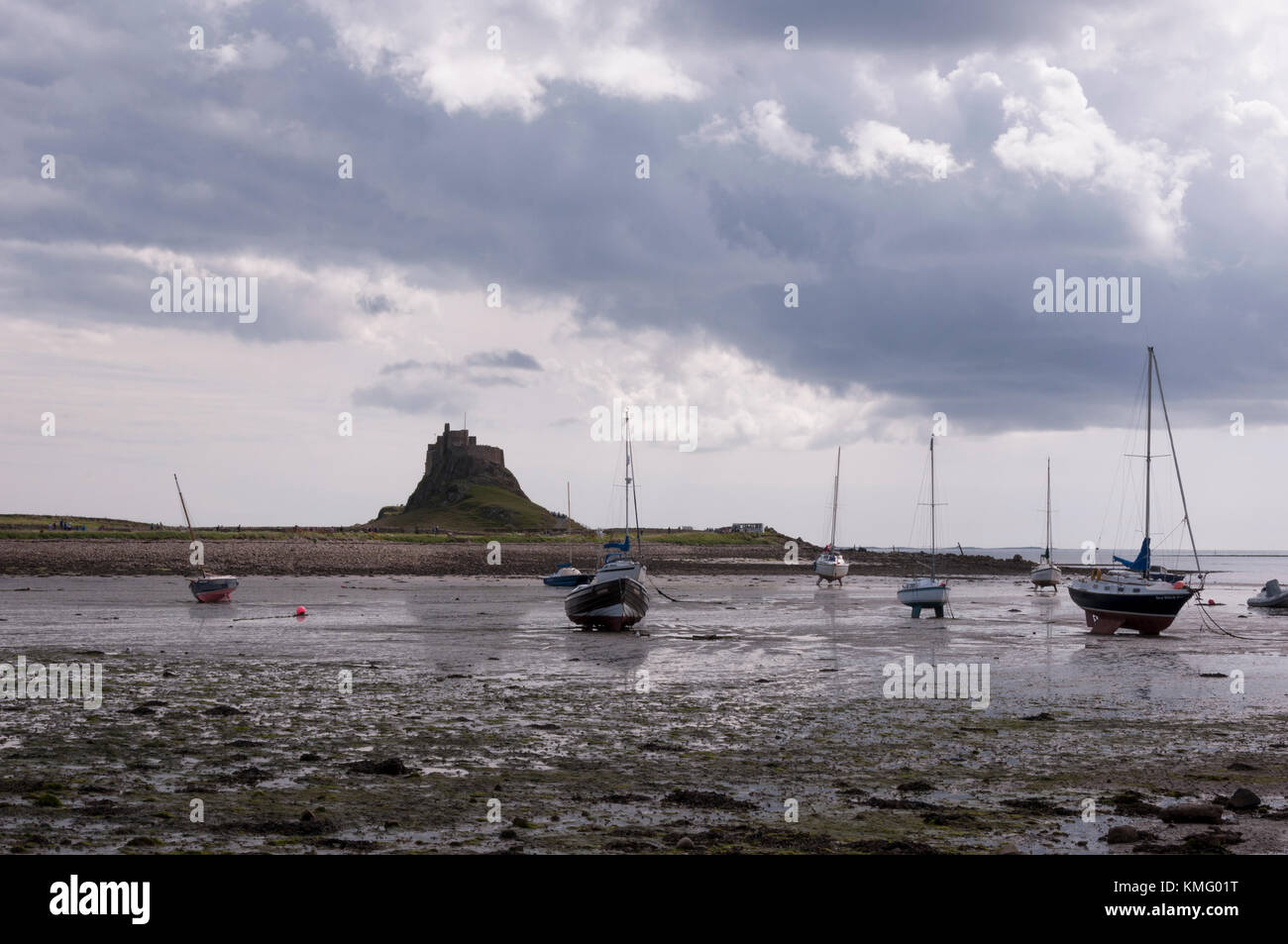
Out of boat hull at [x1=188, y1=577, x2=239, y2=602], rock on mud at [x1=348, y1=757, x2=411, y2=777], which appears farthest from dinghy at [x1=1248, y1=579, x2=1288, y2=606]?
rock on mud at [x1=348, y1=757, x2=411, y2=777]

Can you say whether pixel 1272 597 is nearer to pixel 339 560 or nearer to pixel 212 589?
pixel 212 589

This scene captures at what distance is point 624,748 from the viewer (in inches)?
683

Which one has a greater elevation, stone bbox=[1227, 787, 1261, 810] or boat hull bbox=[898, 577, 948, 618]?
stone bbox=[1227, 787, 1261, 810]

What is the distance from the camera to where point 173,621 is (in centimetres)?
4369

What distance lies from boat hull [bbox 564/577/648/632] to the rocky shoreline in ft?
156

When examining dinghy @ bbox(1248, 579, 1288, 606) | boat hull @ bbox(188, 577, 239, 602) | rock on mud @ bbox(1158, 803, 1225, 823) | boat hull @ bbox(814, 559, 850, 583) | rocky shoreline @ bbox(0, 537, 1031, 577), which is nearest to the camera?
rock on mud @ bbox(1158, 803, 1225, 823)

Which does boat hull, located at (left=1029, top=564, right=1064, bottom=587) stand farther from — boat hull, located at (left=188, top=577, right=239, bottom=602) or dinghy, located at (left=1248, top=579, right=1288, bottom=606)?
boat hull, located at (left=188, top=577, right=239, bottom=602)

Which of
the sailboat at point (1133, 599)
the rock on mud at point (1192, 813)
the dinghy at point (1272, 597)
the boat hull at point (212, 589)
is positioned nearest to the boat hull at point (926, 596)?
the sailboat at point (1133, 599)

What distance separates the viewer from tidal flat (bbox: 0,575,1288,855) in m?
11.8

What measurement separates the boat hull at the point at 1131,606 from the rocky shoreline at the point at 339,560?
58.1m
